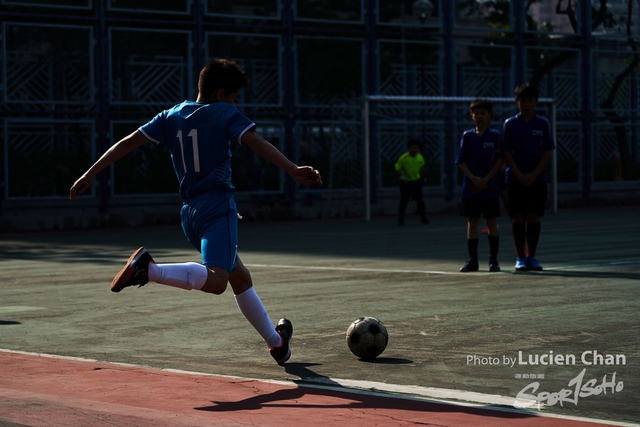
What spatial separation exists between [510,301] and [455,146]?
919 inches

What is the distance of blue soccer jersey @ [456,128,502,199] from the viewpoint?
46.2ft

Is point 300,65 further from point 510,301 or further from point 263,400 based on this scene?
point 263,400

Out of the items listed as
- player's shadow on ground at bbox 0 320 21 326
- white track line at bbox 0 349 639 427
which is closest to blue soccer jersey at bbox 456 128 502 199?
player's shadow on ground at bbox 0 320 21 326

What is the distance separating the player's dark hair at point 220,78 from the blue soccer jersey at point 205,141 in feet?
0.35

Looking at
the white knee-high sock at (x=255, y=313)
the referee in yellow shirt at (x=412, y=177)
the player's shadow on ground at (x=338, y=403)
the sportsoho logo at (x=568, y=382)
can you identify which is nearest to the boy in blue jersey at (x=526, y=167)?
the sportsoho logo at (x=568, y=382)

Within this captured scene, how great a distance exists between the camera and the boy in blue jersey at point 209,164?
23.2ft

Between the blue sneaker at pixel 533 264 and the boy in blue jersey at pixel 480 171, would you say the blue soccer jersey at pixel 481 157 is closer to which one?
the boy in blue jersey at pixel 480 171

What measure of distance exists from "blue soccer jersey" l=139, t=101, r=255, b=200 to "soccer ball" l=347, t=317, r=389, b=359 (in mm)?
1247

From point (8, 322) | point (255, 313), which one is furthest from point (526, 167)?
point (255, 313)

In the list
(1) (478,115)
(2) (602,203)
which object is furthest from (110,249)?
(2) (602,203)

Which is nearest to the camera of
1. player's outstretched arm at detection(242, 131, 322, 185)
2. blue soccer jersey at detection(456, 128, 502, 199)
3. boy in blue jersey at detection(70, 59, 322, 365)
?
player's outstretched arm at detection(242, 131, 322, 185)

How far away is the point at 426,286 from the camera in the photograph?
40.9ft

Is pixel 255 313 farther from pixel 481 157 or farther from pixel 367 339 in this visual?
pixel 481 157

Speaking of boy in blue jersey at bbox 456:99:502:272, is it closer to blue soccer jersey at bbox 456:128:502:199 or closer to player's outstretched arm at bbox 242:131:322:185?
blue soccer jersey at bbox 456:128:502:199
